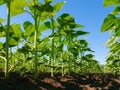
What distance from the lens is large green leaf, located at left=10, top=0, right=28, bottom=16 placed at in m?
4.99

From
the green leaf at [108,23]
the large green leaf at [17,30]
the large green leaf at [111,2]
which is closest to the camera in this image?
the green leaf at [108,23]

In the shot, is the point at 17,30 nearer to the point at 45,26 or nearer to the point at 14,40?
the point at 14,40

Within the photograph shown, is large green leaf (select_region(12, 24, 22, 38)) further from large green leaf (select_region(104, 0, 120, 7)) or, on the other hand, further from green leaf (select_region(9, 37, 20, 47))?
large green leaf (select_region(104, 0, 120, 7))

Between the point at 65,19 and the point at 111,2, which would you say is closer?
the point at 111,2

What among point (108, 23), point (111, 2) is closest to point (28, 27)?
point (111, 2)

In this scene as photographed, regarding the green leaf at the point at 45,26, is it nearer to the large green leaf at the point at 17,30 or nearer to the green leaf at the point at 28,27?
the green leaf at the point at 28,27

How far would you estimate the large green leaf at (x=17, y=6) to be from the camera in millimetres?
4989

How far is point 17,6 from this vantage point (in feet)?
16.7

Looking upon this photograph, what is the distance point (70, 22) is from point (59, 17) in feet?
0.80

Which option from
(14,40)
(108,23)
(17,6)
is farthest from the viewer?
(14,40)

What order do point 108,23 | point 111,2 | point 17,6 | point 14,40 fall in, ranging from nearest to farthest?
1. point 108,23
2. point 111,2
3. point 17,6
4. point 14,40

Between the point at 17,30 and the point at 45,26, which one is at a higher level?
the point at 45,26

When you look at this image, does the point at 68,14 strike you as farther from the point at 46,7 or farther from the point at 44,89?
the point at 44,89

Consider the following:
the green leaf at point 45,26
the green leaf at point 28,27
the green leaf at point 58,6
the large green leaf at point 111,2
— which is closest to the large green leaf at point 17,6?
the green leaf at point 28,27
